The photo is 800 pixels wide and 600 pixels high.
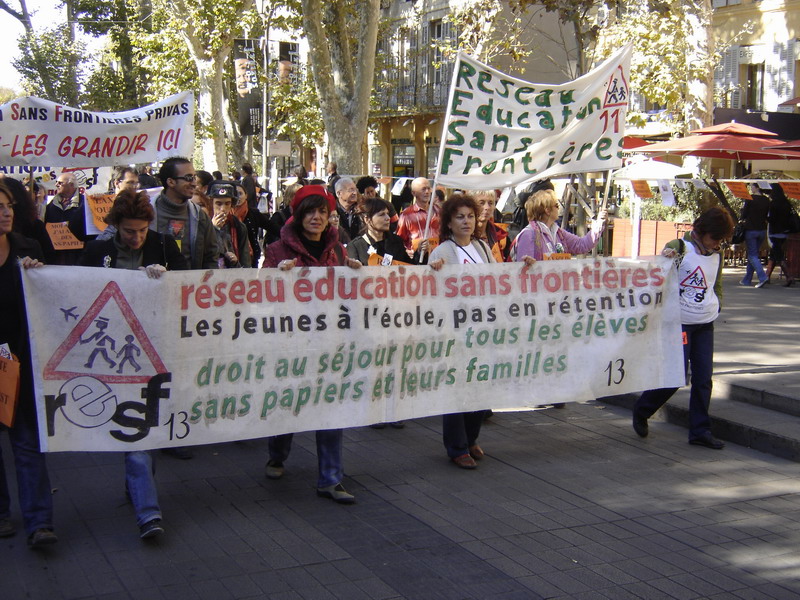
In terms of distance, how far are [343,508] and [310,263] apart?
58.9 inches

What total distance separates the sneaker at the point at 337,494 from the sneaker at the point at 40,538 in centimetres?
159

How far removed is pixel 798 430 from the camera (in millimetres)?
7238

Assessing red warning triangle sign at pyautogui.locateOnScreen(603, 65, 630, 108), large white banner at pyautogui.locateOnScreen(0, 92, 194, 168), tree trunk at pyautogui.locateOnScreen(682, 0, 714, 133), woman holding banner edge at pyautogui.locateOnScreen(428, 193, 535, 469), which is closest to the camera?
woman holding banner edge at pyautogui.locateOnScreen(428, 193, 535, 469)

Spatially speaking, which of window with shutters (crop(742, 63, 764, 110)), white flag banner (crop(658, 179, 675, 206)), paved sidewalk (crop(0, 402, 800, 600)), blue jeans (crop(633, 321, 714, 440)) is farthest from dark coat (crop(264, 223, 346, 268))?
window with shutters (crop(742, 63, 764, 110))

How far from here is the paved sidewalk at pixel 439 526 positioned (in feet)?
15.0

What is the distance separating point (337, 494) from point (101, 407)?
4.86 ft

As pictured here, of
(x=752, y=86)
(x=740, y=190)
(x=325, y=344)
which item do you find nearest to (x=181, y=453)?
(x=325, y=344)

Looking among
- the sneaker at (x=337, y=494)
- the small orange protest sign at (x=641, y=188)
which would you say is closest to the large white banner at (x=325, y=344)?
the sneaker at (x=337, y=494)

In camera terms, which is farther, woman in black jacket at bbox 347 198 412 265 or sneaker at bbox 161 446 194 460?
woman in black jacket at bbox 347 198 412 265

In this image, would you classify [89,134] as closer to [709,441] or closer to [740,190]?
[709,441]

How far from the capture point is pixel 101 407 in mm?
5172

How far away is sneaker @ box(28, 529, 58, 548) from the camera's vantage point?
485 cm

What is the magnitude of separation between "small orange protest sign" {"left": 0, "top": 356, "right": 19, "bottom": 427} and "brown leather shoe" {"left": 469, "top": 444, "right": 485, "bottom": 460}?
314cm

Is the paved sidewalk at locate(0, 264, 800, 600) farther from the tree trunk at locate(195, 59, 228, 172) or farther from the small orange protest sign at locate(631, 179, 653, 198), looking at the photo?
the tree trunk at locate(195, 59, 228, 172)
